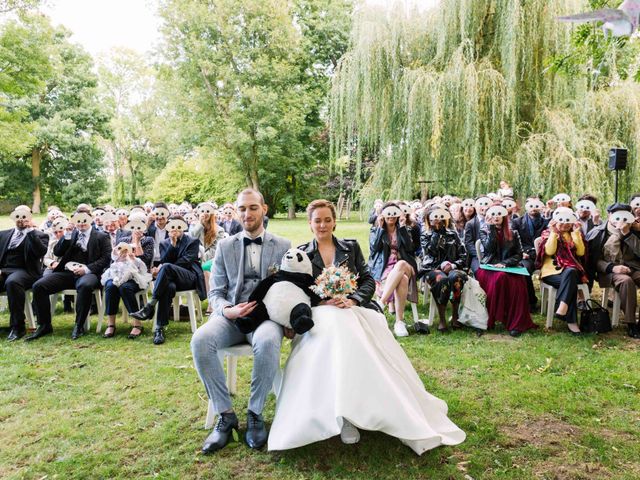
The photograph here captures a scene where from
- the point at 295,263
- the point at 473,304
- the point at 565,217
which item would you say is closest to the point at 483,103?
the point at 565,217

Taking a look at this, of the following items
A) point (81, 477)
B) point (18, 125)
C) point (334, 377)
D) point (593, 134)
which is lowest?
point (81, 477)

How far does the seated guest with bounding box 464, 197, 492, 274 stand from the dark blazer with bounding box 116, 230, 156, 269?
426 centimetres

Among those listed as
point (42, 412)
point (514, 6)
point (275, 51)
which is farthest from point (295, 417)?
point (275, 51)

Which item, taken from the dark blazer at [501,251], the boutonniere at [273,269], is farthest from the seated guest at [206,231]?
the dark blazer at [501,251]

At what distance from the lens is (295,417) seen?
276cm

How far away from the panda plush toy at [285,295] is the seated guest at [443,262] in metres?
2.75

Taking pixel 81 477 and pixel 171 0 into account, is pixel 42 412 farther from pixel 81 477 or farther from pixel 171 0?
pixel 171 0

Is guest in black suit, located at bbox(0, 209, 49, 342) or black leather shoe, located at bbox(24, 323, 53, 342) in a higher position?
guest in black suit, located at bbox(0, 209, 49, 342)

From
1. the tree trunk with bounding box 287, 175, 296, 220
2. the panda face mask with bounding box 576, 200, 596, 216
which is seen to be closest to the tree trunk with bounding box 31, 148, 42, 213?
the tree trunk with bounding box 287, 175, 296, 220

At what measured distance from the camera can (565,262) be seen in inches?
219

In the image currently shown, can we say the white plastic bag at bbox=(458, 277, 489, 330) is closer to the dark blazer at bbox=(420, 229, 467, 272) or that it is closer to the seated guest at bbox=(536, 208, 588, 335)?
the dark blazer at bbox=(420, 229, 467, 272)

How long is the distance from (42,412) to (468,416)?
10.5ft

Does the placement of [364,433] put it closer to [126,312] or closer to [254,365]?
[254,365]

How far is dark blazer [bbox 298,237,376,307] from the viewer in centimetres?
361
